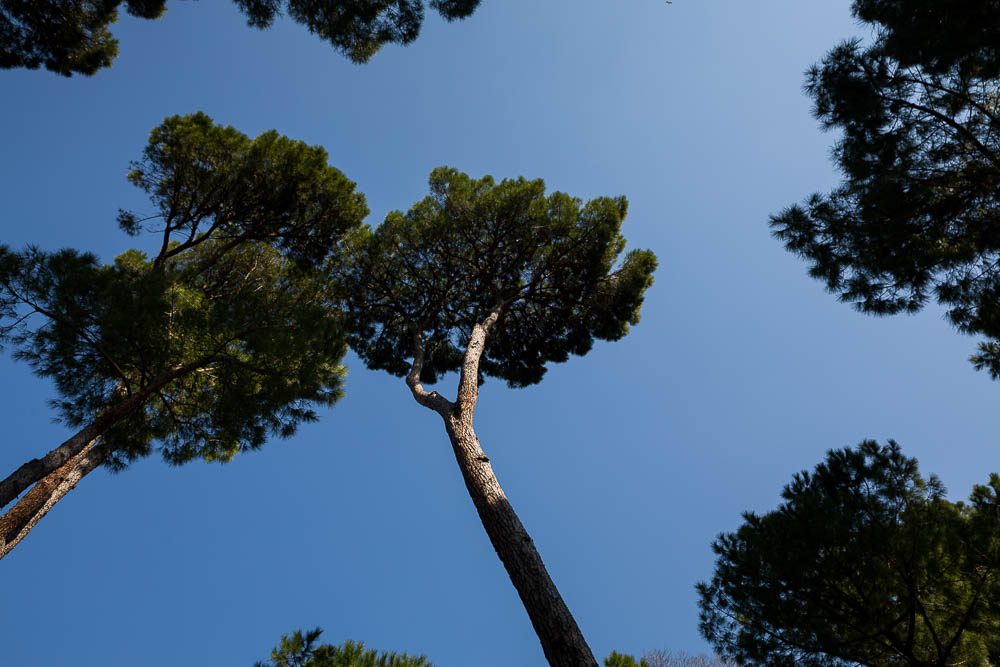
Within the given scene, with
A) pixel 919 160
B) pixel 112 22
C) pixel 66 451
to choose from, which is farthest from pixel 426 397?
pixel 112 22

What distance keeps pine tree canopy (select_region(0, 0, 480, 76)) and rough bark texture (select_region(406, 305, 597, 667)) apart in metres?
5.16

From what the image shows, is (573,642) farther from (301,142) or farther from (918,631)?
(301,142)

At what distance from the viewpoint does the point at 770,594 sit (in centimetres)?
457

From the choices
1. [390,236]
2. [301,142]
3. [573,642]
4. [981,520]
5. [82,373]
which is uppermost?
[301,142]

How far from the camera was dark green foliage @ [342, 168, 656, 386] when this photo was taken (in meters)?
8.80

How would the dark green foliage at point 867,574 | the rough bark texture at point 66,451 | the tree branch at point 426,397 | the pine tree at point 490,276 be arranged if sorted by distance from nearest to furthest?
1. the dark green foliage at point 867,574
2. the rough bark texture at point 66,451
3. the tree branch at point 426,397
4. the pine tree at point 490,276

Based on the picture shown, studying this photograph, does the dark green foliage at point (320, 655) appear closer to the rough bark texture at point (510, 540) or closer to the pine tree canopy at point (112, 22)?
the rough bark texture at point (510, 540)

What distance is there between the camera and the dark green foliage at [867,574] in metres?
4.08

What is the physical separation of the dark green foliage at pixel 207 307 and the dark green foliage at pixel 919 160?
625cm

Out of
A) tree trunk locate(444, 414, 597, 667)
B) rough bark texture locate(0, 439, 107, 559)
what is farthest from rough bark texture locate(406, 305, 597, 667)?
rough bark texture locate(0, 439, 107, 559)

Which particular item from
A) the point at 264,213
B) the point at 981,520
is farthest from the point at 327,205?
the point at 981,520

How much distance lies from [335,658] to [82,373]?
468 cm

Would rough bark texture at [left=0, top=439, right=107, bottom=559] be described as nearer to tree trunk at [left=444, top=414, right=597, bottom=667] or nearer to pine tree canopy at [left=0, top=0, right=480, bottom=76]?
tree trunk at [left=444, top=414, right=597, bottom=667]

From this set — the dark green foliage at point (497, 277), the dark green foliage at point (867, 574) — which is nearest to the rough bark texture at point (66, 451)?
the dark green foliage at point (497, 277)
